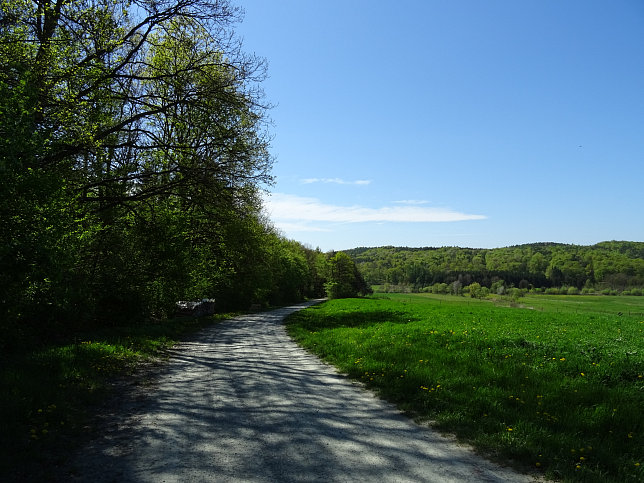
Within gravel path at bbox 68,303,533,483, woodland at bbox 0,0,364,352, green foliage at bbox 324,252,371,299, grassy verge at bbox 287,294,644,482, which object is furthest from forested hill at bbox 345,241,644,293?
gravel path at bbox 68,303,533,483

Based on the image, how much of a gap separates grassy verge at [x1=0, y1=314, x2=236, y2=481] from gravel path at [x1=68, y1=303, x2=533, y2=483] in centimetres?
Result: 45

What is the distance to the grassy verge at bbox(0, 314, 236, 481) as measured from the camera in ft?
14.6

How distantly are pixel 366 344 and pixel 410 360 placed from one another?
9.15 ft

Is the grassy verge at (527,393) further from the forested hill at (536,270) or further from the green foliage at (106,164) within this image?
the forested hill at (536,270)

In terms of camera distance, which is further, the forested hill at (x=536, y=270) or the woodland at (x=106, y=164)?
the forested hill at (x=536, y=270)

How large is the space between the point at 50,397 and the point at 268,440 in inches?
157

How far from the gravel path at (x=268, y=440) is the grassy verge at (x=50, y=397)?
0.45 metres

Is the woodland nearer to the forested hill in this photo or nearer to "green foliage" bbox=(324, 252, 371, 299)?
"green foliage" bbox=(324, 252, 371, 299)

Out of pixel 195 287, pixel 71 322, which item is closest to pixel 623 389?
pixel 71 322

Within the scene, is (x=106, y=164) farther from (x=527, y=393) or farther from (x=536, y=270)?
(x=536, y=270)

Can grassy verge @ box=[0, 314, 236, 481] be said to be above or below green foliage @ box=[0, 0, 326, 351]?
below

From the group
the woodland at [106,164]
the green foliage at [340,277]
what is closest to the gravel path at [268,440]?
the woodland at [106,164]

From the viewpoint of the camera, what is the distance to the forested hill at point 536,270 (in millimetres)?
116312

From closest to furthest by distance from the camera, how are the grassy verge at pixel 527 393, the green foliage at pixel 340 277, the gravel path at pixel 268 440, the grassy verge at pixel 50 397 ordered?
the gravel path at pixel 268 440 < the grassy verge at pixel 50 397 < the grassy verge at pixel 527 393 < the green foliage at pixel 340 277
